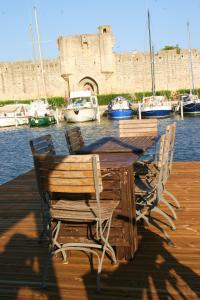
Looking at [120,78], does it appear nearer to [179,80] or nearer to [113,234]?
[179,80]

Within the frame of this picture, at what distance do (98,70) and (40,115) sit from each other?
31.8 ft

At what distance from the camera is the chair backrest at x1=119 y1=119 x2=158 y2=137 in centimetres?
578

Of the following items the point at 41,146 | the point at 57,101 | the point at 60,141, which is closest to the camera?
the point at 41,146

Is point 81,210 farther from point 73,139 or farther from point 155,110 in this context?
point 155,110

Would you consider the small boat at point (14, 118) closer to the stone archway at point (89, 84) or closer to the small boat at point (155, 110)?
the stone archway at point (89, 84)

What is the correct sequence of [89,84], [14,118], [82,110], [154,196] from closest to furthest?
[154,196]
[82,110]
[14,118]
[89,84]

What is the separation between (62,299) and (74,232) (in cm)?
60

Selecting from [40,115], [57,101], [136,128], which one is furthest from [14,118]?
[136,128]

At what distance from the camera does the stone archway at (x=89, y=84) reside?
123 ft

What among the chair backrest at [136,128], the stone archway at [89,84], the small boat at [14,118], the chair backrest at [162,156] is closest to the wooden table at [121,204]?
the chair backrest at [162,156]

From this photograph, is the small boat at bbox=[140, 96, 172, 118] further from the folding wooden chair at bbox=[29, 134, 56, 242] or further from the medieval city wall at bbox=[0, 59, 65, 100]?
the folding wooden chair at bbox=[29, 134, 56, 242]

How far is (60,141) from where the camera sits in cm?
2064

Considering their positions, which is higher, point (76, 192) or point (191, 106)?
point (76, 192)

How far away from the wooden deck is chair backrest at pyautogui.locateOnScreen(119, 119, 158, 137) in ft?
5.32
